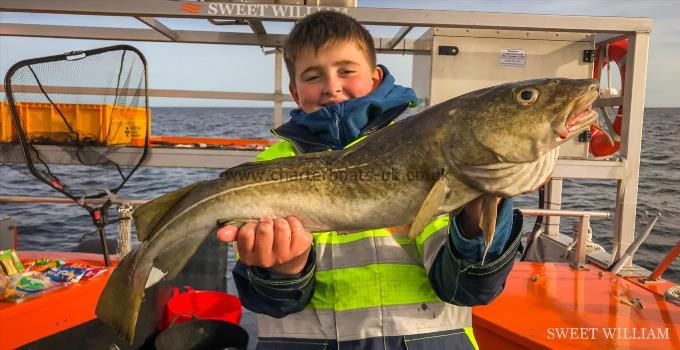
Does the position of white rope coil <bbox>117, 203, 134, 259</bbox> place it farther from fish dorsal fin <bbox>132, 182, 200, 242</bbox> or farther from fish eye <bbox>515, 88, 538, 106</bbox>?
fish eye <bbox>515, 88, 538, 106</bbox>

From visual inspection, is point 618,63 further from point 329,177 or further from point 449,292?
point 329,177

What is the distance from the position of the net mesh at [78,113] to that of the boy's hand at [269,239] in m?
3.61

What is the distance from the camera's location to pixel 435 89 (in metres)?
5.97

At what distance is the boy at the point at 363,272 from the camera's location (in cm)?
228

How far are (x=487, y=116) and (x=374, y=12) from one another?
10.1ft

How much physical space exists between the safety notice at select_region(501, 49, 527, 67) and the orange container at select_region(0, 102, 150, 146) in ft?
15.7

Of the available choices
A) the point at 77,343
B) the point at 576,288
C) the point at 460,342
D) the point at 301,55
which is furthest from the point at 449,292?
the point at 77,343

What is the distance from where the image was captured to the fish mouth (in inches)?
73.5

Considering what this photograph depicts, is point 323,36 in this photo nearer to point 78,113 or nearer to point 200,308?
point 200,308

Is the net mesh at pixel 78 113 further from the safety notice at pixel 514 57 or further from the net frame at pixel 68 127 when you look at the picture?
the safety notice at pixel 514 57

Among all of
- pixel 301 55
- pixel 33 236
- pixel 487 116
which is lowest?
pixel 33 236

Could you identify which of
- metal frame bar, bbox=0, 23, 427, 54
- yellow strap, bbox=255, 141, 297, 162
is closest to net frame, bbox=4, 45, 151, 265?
metal frame bar, bbox=0, 23, 427, 54

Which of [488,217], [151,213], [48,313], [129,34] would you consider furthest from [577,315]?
[129,34]

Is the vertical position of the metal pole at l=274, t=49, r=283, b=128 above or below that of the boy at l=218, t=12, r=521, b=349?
above
